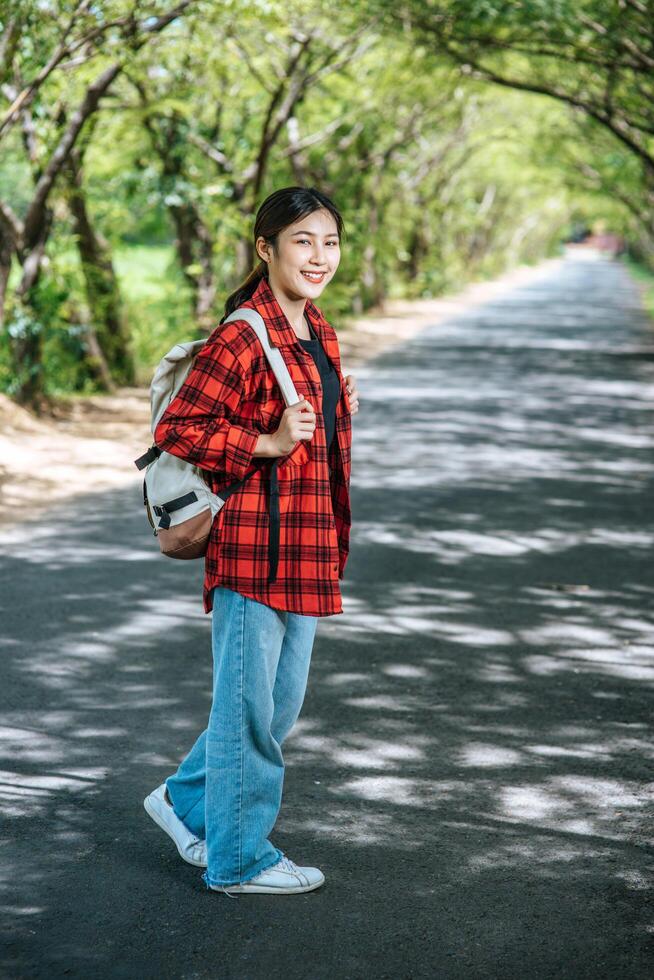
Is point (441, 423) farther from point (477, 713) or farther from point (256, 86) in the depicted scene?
point (477, 713)

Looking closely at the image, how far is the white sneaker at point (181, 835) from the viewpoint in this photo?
148 inches

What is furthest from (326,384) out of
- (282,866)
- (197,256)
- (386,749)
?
(197,256)

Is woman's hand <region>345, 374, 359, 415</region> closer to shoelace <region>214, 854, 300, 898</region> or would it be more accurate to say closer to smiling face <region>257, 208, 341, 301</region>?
smiling face <region>257, 208, 341, 301</region>

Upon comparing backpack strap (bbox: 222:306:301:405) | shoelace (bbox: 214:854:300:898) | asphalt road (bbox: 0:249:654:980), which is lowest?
asphalt road (bbox: 0:249:654:980)

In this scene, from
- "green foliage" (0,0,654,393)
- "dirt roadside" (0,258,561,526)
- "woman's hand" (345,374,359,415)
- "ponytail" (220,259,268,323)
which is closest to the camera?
"ponytail" (220,259,268,323)

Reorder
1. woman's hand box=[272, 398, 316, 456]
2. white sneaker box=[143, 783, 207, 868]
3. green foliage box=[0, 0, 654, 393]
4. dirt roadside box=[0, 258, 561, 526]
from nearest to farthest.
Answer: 1. woman's hand box=[272, 398, 316, 456]
2. white sneaker box=[143, 783, 207, 868]
3. dirt roadside box=[0, 258, 561, 526]
4. green foliage box=[0, 0, 654, 393]

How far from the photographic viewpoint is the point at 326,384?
3.53 m

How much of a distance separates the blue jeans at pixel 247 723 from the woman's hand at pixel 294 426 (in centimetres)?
43

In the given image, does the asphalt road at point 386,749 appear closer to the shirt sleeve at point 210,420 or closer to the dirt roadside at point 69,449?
the dirt roadside at point 69,449

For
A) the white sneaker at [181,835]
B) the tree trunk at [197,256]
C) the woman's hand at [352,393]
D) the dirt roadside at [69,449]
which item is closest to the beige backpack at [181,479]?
the woman's hand at [352,393]

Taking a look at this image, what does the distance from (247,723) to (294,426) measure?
834mm

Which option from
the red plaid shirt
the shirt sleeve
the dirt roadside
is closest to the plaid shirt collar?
the red plaid shirt

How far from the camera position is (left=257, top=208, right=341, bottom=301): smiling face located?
135 inches

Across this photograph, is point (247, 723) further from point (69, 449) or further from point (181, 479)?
point (69, 449)
